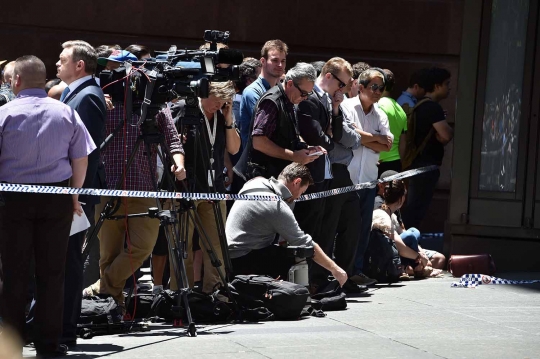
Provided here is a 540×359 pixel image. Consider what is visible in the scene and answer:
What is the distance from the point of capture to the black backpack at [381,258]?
10.2m

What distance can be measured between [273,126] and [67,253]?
2.51 m

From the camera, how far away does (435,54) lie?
13.4 m

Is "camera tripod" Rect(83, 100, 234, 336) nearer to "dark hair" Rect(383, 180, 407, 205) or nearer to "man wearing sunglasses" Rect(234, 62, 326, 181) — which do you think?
"man wearing sunglasses" Rect(234, 62, 326, 181)

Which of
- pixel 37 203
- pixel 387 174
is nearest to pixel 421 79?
pixel 387 174

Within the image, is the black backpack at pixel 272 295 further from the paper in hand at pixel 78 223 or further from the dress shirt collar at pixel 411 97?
the dress shirt collar at pixel 411 97

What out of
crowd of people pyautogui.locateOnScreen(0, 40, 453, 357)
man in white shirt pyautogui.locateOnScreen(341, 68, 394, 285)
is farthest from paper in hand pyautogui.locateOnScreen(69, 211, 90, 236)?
man in white shirt pyautogui.locateOnScreen(341, 68, 394, 285)

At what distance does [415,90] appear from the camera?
1195 centimetres

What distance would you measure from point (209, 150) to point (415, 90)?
Answer: 167 inches

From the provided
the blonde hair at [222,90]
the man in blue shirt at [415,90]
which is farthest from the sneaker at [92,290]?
the man in blue shirt at [415,90]

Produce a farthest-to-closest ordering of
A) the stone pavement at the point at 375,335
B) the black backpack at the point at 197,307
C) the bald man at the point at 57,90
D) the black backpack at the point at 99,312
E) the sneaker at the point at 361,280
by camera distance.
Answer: the sneaker at the point at 361,280
the bald man at the point at 57,90
the black backpack at the point at 197,307
the black backpack at the point at 99,312
the stone pavement at the point at 375,335

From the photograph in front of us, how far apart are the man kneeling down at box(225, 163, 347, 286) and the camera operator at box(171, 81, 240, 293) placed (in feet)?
0.56

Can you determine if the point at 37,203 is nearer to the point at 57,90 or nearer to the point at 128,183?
the point at 128,183

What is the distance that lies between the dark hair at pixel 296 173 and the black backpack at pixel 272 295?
2.97 ft

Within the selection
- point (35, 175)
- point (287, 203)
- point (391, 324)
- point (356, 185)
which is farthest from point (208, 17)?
point (35, 175)
